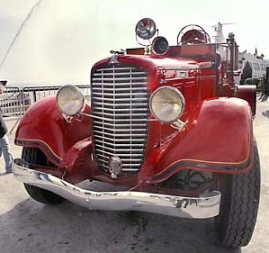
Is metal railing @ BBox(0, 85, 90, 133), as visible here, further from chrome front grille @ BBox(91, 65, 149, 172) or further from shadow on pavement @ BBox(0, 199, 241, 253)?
chrome front grille @ BBox(91, 65, 149, 172)

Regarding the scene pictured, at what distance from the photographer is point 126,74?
3.15 m

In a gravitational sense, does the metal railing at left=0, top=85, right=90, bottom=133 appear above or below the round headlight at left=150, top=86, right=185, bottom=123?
below

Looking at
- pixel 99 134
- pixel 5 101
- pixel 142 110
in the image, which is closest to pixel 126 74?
pixel 142 110

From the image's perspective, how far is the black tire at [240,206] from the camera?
110 inches

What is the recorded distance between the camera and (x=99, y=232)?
11.2 ft

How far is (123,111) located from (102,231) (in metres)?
1.18

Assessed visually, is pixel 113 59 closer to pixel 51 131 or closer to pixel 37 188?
pixel 51 131

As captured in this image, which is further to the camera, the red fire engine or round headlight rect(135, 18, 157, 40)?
round headlight rect(135, 18, 157, 40)

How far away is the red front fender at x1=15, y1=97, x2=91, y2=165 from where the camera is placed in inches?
140

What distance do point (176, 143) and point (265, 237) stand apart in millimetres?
1269

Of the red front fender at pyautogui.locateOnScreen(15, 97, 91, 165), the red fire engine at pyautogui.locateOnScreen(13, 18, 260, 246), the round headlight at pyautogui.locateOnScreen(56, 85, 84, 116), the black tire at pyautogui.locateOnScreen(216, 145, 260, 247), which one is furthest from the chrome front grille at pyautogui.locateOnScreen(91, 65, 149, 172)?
the black tire at pyautogui.locateOnScreen(216, 145, 260, 247)

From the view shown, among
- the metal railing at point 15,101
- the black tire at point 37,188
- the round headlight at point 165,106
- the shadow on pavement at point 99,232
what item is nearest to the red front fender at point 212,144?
the round headlight at point 165,106

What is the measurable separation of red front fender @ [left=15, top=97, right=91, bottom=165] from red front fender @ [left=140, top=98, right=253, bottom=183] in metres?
0.99

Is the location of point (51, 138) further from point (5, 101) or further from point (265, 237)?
point (5, 101)
